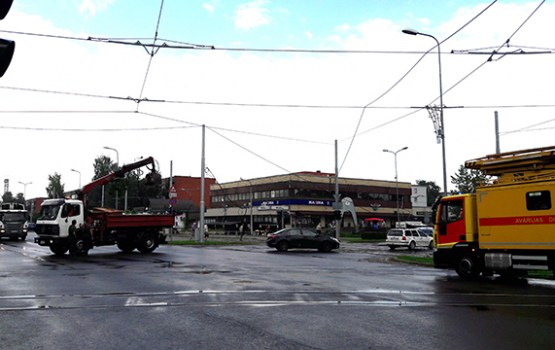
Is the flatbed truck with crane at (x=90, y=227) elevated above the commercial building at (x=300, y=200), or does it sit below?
below

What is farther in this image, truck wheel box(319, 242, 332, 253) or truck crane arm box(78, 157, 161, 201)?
truck wheel box(319, 242, 332, 253)

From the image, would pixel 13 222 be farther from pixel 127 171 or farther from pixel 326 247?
pixel 326 247

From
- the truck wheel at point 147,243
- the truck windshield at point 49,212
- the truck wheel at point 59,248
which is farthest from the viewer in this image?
the truck wheel at point 147,243

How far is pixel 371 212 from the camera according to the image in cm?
8638

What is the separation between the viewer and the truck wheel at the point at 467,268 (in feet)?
48.1

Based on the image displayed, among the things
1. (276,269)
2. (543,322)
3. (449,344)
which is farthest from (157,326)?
(276,269)

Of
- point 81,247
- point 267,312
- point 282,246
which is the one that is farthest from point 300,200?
point 267,312

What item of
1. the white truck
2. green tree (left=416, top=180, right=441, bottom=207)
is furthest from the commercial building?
green tree (left=416, top=180, right=441, bottom=207)

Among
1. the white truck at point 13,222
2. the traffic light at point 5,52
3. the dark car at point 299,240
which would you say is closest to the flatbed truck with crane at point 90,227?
the dark car at point 299,240

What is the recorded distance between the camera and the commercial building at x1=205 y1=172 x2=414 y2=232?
7700 centimetres

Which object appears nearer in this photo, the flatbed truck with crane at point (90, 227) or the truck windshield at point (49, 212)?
the flatbed truck with crane at point (90, 227)

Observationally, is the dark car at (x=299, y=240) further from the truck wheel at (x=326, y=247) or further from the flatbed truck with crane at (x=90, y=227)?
the flatbed truck with crane at (x=90, y=227)

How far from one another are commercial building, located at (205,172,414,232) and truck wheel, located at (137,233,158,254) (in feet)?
147

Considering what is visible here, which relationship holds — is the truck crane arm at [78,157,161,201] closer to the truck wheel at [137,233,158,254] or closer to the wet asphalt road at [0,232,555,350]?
the truck wheel at [137,233,158,254]
